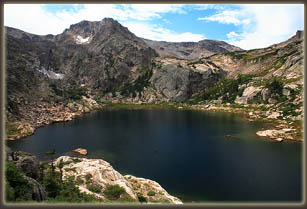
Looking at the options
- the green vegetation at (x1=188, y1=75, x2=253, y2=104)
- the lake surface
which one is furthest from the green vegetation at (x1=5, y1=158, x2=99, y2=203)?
the green vegetation at (x1=188, y1=75, x2=253, y2=104)

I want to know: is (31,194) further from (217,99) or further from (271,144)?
(217,99)

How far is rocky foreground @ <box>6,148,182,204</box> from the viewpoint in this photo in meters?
18.3

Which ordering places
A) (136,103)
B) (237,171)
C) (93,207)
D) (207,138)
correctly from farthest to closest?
1. (136,103)
2. (207,138)
3. (237,171)
4. (93,207)

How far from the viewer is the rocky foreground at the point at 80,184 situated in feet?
60.0

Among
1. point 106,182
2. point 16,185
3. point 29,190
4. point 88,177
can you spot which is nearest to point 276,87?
point 106,182

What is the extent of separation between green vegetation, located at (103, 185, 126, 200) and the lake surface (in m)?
10.9

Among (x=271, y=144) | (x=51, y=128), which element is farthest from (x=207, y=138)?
(x=51, y=128)

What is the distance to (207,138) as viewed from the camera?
64875 mm

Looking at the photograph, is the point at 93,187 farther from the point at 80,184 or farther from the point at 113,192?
the point at 113,192

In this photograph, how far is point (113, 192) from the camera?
25.0 metres

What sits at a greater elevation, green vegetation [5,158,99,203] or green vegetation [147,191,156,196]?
green vegetation [5,158,99,203]

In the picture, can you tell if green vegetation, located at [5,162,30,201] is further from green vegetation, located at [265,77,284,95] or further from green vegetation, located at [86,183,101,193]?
green vegetation, located at [265,77,284,95]

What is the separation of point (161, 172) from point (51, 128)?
197 ft

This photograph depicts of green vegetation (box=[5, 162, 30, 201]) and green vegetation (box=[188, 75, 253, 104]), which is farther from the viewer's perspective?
green vegetation (box=[188, 75, 253, 104])
